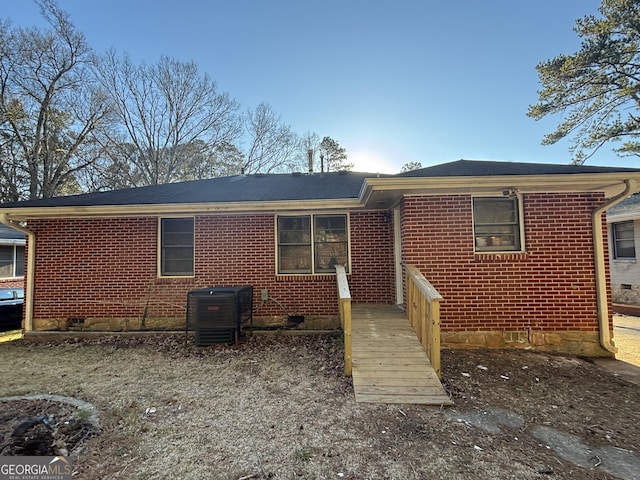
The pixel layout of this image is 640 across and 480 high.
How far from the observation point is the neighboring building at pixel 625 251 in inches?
410

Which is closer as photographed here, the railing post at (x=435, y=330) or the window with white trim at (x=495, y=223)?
the railing post at (x=435, y=330)

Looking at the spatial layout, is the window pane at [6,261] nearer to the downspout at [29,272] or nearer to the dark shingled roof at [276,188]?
the downspout at [29,272]

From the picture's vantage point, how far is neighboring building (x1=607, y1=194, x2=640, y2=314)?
1041 cm

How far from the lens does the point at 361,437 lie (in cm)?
298

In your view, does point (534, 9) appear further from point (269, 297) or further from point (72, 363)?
point (72, 363)

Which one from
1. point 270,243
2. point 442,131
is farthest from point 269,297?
point 442,131

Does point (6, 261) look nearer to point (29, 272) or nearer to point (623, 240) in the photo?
point (29, 272)

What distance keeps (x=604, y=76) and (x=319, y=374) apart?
1612 centimetres

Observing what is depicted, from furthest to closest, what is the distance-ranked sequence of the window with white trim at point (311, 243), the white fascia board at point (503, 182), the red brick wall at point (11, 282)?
the red brick wall at point (11, 282)
the window with white trim at point (311, 243)
the white fascia board at point (503, 182)

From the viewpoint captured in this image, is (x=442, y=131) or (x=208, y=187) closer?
(x=208, y=187)

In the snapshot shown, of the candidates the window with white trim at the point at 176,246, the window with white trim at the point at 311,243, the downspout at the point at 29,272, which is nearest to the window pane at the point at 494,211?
the window with white trim at the point at 311,243

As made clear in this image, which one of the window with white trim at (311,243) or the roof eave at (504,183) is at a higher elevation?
the roof eave at (504,183)

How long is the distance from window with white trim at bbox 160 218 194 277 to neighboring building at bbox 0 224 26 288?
8.96 metres

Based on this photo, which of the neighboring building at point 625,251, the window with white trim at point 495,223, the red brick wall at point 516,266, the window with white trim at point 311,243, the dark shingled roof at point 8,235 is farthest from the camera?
the dark shingled roof at point 8,235
